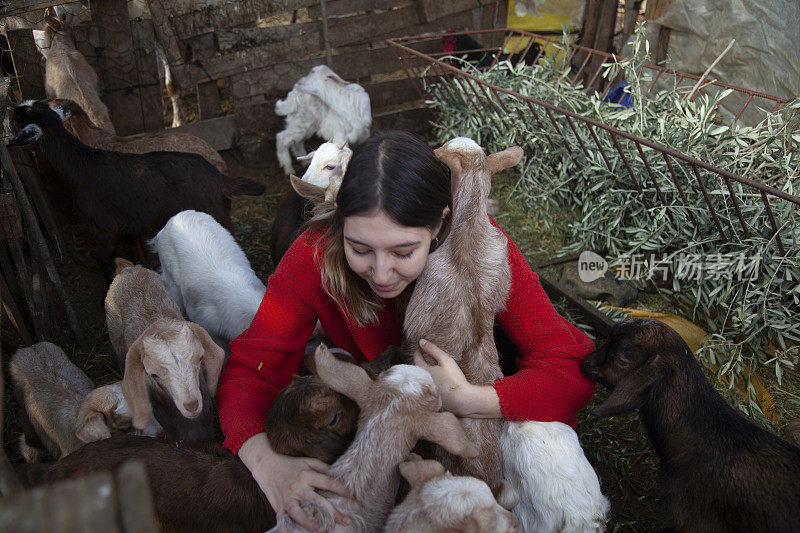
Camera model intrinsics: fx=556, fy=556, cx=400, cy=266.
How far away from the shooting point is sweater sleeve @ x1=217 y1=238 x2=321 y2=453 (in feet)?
8.02

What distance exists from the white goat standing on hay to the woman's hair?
422cm

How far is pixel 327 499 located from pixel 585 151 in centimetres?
389

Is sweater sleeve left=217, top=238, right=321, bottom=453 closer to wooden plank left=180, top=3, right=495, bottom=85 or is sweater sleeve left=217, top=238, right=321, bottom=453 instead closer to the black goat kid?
the black goat kid

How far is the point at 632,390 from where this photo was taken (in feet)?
7.94

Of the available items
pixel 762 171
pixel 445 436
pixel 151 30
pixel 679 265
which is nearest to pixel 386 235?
pixel 445 436

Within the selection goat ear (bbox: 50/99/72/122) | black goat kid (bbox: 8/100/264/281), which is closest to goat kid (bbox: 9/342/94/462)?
black goat kid (bbox: 8/100/264/281)

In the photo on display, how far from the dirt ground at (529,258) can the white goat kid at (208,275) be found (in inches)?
27.3

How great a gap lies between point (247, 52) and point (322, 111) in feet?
3.41

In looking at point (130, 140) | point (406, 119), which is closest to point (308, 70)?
point (406, 119)

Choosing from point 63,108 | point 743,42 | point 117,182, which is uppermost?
point 743,42

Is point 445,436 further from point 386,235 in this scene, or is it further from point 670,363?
point 670,363

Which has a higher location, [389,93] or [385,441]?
[389,93]

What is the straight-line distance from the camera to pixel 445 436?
199 centimetres
